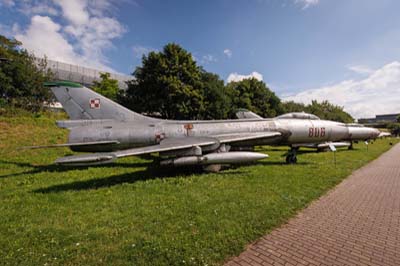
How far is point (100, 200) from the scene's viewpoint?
607 centimetres

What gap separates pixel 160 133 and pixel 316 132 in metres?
8.99

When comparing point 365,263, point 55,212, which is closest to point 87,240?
point 55,212

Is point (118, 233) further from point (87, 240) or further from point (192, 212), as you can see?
point (192, 212)

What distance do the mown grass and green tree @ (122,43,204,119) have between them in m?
17.0

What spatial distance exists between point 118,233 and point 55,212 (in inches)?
89.5

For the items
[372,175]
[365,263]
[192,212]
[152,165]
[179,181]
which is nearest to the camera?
[365,263]

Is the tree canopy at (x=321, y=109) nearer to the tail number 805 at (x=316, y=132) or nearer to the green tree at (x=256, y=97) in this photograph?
the green tree at (x=256, y=97)

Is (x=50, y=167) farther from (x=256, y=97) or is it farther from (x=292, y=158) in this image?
(x=256, y=97)

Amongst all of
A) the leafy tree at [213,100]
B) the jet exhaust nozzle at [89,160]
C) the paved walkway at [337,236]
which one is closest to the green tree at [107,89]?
the leafy tree at [213,100]

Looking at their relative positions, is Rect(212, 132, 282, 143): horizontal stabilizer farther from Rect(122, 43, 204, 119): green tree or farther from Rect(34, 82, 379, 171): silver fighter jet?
Rect(122, 43, 204, 119): green tree

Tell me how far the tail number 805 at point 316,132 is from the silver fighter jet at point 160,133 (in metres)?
0.85

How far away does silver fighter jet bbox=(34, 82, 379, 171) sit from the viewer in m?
8.77

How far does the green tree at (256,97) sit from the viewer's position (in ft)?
131

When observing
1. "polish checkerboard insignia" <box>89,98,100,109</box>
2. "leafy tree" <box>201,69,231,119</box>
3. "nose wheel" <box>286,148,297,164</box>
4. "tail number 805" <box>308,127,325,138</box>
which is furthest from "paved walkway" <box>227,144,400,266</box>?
"leafy tree" <box>201,69,231,119</box>
